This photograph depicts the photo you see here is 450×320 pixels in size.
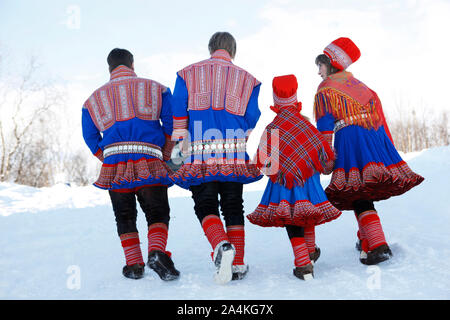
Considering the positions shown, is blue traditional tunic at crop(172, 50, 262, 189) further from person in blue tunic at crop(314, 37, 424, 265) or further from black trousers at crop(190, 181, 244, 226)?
person in blue tunic at crop(314, 37, 424, 265)

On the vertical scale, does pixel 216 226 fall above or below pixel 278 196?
below

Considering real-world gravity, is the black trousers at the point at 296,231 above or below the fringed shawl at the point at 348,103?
below

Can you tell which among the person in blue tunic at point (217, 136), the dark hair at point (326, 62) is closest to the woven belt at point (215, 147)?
the person in blue tunic at point (217, 136)

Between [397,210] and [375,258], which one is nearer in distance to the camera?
[375,258]

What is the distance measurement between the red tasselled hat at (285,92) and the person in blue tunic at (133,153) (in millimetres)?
886

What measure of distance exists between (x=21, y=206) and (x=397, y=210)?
19.8ft

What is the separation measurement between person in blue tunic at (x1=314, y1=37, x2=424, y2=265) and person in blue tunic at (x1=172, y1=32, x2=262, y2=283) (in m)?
0.62

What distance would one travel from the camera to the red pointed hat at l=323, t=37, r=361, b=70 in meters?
3.27

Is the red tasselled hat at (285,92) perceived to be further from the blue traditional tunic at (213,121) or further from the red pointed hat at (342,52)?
the red pointed hat at (342,52)

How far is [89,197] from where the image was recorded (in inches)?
311

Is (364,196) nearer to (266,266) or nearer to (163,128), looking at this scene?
Result: (266,266)

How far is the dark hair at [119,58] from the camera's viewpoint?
3.32m
